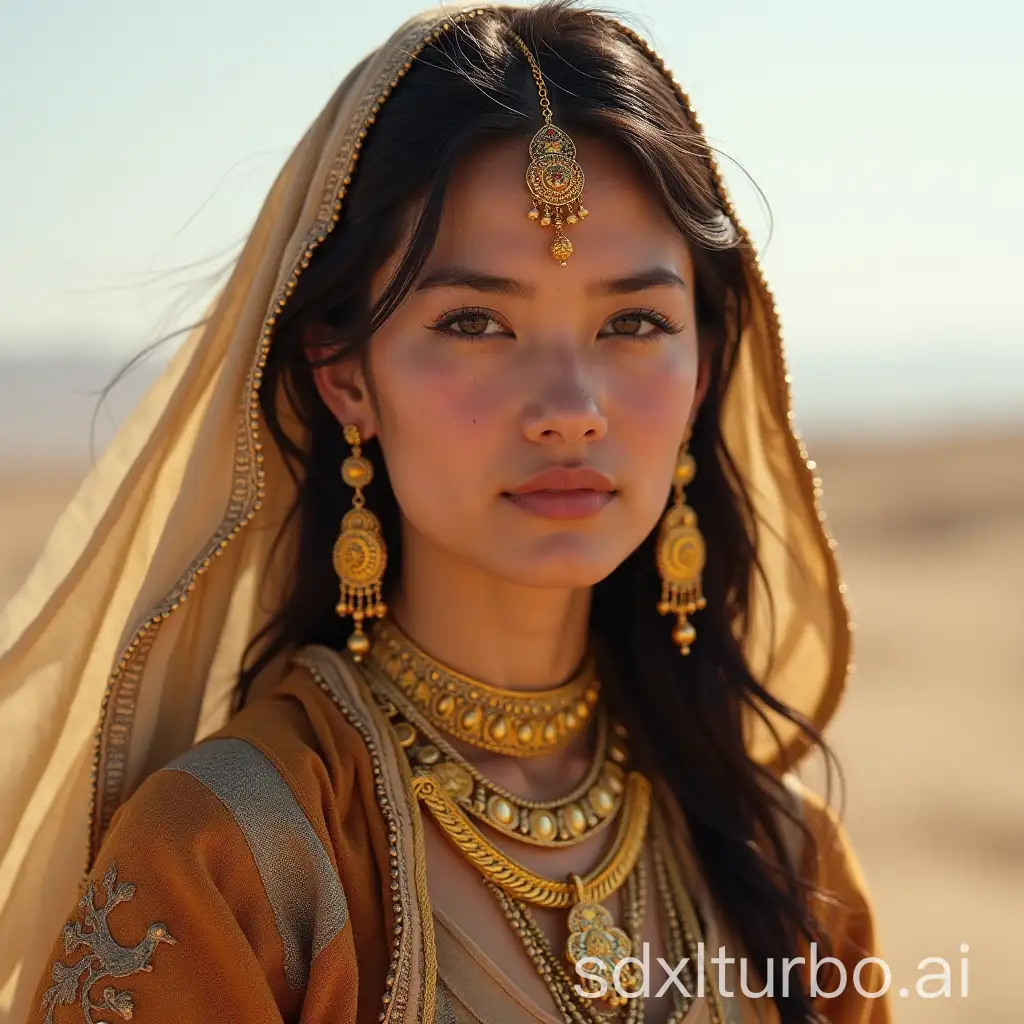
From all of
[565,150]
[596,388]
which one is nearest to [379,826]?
[596,388]

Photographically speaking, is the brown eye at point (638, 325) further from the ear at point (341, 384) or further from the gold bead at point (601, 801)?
the gold bead at point (601, 801)

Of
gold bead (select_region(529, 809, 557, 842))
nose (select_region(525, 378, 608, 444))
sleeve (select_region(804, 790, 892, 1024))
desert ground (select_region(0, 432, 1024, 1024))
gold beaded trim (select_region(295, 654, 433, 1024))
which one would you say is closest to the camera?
gold beaded trim (select_region(295, 654, 433, 1024))

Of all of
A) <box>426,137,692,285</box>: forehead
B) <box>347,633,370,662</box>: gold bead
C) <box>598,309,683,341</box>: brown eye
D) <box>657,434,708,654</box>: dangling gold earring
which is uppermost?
<box>426,137,692,285</box>: forehead

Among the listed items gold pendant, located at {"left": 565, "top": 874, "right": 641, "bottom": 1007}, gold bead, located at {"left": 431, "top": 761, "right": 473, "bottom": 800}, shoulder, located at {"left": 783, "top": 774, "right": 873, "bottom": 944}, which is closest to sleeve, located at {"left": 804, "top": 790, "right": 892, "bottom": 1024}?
shoulder, located at {"left": 783, "top": 774, "right": 873, "bottom": 944}

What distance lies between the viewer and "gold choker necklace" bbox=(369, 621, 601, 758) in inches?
101

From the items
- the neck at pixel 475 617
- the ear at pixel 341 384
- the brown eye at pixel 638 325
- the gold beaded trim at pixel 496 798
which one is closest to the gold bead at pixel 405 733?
the gold beaded trim at pixel 496 798

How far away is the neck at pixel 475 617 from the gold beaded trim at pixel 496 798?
0.13 m

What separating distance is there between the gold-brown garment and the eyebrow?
665 mm

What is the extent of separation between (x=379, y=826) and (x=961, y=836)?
254 inches

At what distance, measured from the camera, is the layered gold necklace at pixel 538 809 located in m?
2.41

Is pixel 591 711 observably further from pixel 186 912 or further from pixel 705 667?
pixel 186 912

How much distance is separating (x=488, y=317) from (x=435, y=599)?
516 mm

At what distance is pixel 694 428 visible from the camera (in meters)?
2.90

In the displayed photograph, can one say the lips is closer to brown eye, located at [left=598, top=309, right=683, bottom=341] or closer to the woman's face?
the woman's face
